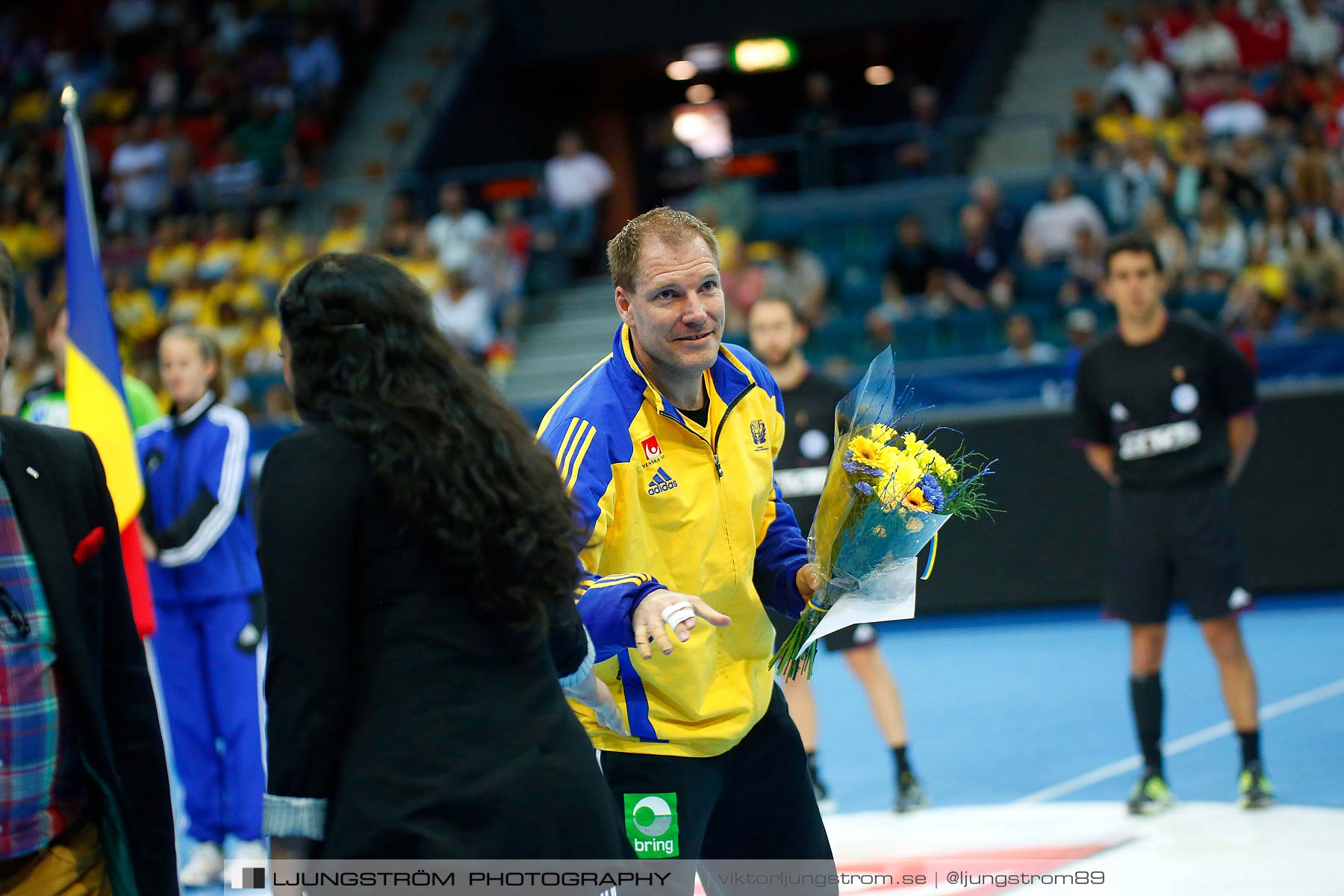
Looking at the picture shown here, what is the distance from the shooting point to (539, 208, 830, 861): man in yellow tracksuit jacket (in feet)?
9.95

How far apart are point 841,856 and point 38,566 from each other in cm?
364

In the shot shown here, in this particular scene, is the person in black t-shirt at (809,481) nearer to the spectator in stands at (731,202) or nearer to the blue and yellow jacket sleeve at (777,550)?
the blue and yellow jacket sleeve at (777,550)

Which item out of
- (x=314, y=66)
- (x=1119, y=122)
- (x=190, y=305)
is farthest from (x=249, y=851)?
(x=314, y=66)

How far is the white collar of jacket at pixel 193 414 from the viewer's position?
18.9ft

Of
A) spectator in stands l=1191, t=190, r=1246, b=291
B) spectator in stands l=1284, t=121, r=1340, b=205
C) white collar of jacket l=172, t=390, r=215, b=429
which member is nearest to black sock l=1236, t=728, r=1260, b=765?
white collar of jacket l=172, t=390, r=215, b=429

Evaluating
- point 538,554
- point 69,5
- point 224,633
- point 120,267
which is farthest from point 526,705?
point 69,5

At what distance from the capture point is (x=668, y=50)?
64.6 ft

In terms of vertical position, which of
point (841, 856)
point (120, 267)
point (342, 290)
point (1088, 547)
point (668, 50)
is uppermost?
point (668, 50)

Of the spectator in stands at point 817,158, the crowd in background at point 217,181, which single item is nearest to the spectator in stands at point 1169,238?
the spectator in stands at point 817,158

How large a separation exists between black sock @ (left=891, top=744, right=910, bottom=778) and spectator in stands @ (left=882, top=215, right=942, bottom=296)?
826 centimetres

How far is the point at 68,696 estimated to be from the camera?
2414 mm

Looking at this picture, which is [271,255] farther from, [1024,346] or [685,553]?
[685,553]

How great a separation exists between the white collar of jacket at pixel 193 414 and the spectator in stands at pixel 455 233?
1004cm

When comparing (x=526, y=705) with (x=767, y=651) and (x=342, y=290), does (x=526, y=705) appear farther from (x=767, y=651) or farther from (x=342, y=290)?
(x=767, y=651)
